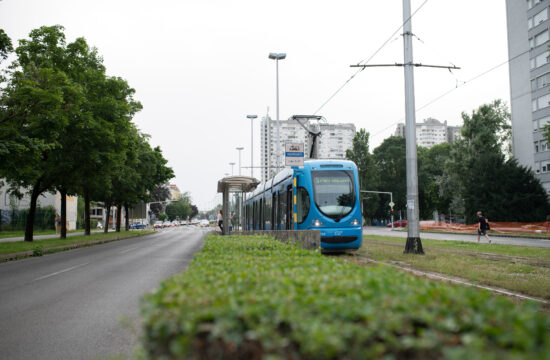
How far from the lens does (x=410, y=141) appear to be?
1488 centimetres

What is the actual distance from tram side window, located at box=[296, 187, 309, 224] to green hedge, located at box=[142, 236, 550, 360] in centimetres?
1275

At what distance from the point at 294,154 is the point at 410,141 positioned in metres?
3.94

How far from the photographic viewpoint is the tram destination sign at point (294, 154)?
46.9 ft

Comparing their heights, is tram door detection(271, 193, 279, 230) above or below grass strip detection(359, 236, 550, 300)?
above

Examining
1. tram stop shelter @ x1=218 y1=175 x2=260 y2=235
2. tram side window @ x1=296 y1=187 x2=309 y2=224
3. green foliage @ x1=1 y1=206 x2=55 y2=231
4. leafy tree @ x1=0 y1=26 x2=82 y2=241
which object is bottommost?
green foliage @ x1=1 y1=206 x2=55 y2=231

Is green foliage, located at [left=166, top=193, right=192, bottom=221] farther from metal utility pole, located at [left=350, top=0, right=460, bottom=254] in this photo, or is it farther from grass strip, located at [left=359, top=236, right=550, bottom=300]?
grass strip, located at [left=359, top=236, right=550, bottom=300]

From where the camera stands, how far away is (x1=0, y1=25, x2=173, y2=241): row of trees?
52.7 ft

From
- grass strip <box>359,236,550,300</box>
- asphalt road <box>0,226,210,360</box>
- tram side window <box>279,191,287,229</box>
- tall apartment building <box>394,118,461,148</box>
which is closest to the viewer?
asphalt road <box>0,226,210,360</box>

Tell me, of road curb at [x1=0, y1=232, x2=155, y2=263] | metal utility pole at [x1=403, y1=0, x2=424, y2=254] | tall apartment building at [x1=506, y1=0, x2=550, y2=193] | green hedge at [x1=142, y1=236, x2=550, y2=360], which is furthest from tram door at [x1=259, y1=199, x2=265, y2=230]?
tall apartment building at [x1=506, y1=0, x2=550, y2=193]

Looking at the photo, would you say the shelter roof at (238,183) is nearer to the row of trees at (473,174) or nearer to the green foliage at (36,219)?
the row of trees at (473,174)

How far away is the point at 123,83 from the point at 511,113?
1740 inches

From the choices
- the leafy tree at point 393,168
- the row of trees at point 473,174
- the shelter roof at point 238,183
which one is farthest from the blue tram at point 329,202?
the leafy tree at point 393,168

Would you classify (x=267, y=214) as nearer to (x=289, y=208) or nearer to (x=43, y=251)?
(x=289, y=208)

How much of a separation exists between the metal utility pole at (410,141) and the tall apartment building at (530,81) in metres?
38.3
